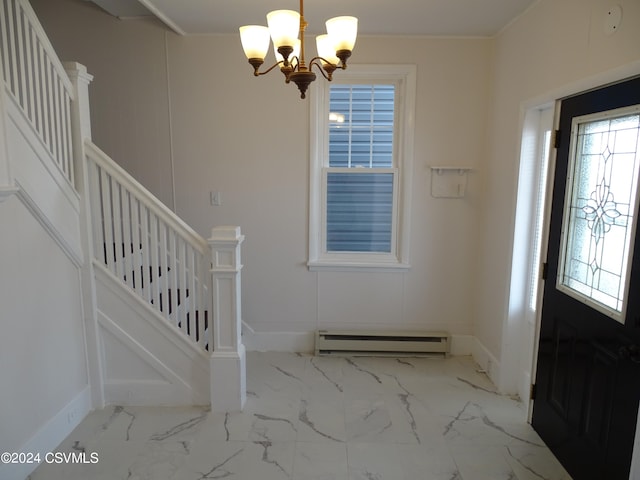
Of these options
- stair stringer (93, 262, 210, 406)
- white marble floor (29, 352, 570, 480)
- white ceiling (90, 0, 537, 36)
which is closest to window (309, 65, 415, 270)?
white ceiling (90, 0, 537, 36)

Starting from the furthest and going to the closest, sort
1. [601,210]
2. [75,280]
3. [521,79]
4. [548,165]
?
[521,79], [75,280], [548,165], [601,210]

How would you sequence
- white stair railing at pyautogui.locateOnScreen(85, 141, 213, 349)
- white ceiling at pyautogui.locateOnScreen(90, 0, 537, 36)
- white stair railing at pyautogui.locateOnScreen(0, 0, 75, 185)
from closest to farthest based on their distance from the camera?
white stair railing at pyautogui.locateOnScreen(0, 0, 75, 185), white stair railing at pyautogui.locateOnScreen(85, 141, 213, 349), white ceiling at pyautogui.locateOnScreen(90, 0, 537, 36)

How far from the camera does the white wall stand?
3.55 metres

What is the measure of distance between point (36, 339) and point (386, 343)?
102 inches

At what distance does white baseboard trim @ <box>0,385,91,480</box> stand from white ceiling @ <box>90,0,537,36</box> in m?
2.65

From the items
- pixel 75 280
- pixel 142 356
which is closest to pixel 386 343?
pixel 142 356

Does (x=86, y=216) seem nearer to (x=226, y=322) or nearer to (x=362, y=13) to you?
(x=226, y=322)

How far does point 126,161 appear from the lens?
373cm

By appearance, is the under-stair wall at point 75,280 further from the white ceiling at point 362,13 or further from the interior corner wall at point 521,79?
the interior corner wall at point 521,79

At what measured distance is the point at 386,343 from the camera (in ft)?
12.4

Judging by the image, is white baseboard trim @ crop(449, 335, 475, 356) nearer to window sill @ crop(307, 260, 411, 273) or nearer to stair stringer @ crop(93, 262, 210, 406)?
window sill @ crop(307, 260, 411, 273)

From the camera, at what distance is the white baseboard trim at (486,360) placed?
3289 millimetres

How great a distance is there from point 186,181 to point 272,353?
5.61 ft

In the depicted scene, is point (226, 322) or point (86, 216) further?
point (226, 322)
